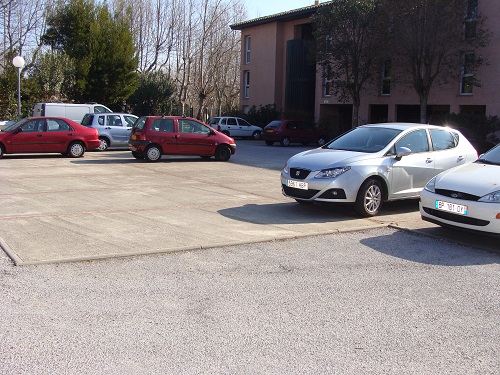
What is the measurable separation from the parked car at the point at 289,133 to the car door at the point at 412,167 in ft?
71.5

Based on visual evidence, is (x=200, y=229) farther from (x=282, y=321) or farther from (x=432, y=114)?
(x=432, y=114)

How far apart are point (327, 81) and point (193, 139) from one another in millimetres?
19488

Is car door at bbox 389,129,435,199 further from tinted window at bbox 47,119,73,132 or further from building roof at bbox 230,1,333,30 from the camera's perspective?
building roof at bbox 230,1,333,30

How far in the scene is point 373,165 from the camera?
392 inches

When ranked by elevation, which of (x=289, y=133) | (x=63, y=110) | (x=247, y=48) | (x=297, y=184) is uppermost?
(x=247, y=48)

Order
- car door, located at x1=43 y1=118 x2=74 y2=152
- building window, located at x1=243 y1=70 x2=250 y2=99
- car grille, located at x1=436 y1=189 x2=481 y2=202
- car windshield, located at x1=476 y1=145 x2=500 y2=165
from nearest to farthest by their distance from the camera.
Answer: car grille, located at x1=436 y1=189 x2=481 y2=202 < car windshield, located at x1=476 y1=145 x2=500 y2=165 < car door, located at x1=43 y1=118 x2=74 y2=152 < building window, located at x1=243 y1=70 x2=250 y2=99

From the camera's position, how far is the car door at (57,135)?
786 inches

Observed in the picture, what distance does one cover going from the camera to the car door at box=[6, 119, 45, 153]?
19.4 metres

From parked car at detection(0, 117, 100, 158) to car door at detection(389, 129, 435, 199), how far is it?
43.0ft

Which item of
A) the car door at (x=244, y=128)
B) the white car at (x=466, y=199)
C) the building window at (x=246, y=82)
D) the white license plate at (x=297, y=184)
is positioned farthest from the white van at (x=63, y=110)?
the white car at (x=466, y=199)

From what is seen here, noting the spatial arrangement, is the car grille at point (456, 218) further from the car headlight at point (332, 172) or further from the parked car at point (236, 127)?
the parked car at point (236, 127)

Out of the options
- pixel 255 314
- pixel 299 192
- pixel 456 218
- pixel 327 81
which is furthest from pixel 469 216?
pixel 327 81

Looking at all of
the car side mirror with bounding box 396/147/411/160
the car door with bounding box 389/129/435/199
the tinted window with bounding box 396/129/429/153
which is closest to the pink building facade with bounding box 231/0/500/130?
the tinted window with bounding box 396/129/429/153

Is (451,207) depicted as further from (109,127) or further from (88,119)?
(88,119)
